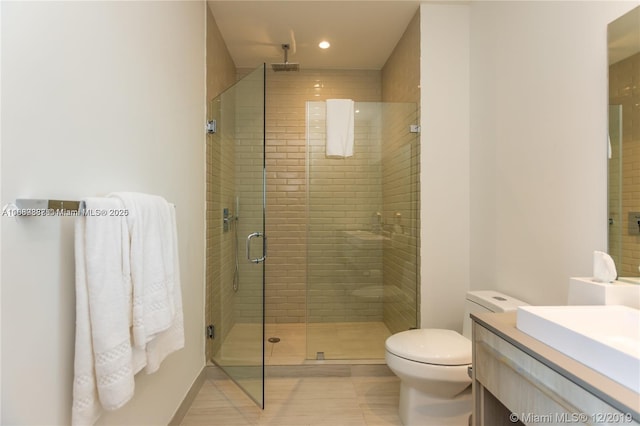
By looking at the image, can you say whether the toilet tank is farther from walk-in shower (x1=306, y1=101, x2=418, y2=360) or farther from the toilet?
walk-in shower (x1=306, y1=101, x2=418, y2=360)

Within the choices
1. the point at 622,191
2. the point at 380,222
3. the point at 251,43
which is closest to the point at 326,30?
the point at 251,43

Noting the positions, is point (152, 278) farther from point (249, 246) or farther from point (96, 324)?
point (249, 246)

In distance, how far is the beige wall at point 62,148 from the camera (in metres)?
0.77

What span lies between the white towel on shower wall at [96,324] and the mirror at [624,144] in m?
1.74

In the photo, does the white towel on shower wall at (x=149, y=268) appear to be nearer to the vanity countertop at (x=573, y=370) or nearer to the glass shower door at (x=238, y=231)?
the glass shower door at (x=238, y=231)

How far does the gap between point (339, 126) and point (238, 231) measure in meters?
1.14

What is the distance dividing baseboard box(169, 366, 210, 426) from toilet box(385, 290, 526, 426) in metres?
1.20

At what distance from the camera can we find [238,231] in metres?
2.17

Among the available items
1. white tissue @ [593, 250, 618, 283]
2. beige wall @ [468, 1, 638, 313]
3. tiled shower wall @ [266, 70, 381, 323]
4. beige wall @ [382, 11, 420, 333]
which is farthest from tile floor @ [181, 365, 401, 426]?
white tissue @ [593, 250, 618, 283]

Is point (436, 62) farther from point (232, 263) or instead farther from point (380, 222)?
point (232, 263)

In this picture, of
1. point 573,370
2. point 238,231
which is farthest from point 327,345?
point 573,370

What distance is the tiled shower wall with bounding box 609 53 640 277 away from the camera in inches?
43.7

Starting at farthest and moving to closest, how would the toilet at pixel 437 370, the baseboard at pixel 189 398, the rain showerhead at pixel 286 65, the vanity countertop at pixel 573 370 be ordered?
the rain showerhead at pixel 286 65
the baseboard at pixel 189 398
the toilet at pixel 437 370
the vanity countertop at pixel 573 370

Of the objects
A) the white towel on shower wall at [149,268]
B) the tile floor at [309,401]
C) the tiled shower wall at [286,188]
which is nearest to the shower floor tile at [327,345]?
the tile floor at [309,401]
